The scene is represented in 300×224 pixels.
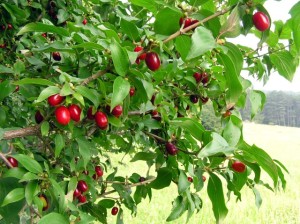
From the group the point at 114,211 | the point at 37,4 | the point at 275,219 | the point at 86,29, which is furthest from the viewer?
the point at 275,219

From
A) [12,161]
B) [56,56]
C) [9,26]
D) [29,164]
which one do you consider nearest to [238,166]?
[29,164]

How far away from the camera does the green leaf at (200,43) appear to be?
A: 38.1 inches

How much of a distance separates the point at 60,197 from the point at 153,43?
627 mm

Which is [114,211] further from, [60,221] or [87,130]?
[60,221]

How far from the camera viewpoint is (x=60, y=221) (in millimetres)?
1247

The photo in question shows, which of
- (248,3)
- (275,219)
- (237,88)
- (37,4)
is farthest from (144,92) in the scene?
(275,219)

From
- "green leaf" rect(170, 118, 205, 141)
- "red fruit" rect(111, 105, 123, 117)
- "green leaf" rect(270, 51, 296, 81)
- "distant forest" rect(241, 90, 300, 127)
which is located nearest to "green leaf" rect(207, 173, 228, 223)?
"green leaf" rect(170, 118, 205, 141)

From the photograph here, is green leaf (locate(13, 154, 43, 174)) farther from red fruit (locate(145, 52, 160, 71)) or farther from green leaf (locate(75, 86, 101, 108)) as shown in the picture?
red fruit (locate(145, 52, 160, 71))

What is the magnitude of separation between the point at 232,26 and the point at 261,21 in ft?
0.28

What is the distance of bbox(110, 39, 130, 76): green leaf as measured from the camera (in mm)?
1073

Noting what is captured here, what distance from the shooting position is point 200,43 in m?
0.98

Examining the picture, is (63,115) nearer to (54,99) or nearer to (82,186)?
(54,99)

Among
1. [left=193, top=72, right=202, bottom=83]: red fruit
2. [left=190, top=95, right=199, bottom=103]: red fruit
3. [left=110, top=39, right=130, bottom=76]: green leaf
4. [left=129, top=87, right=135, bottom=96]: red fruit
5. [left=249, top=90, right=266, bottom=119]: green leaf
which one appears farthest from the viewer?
[left=190, top=95, right=199, bottom=103]: red fruit

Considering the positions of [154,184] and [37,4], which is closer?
[154,184]
